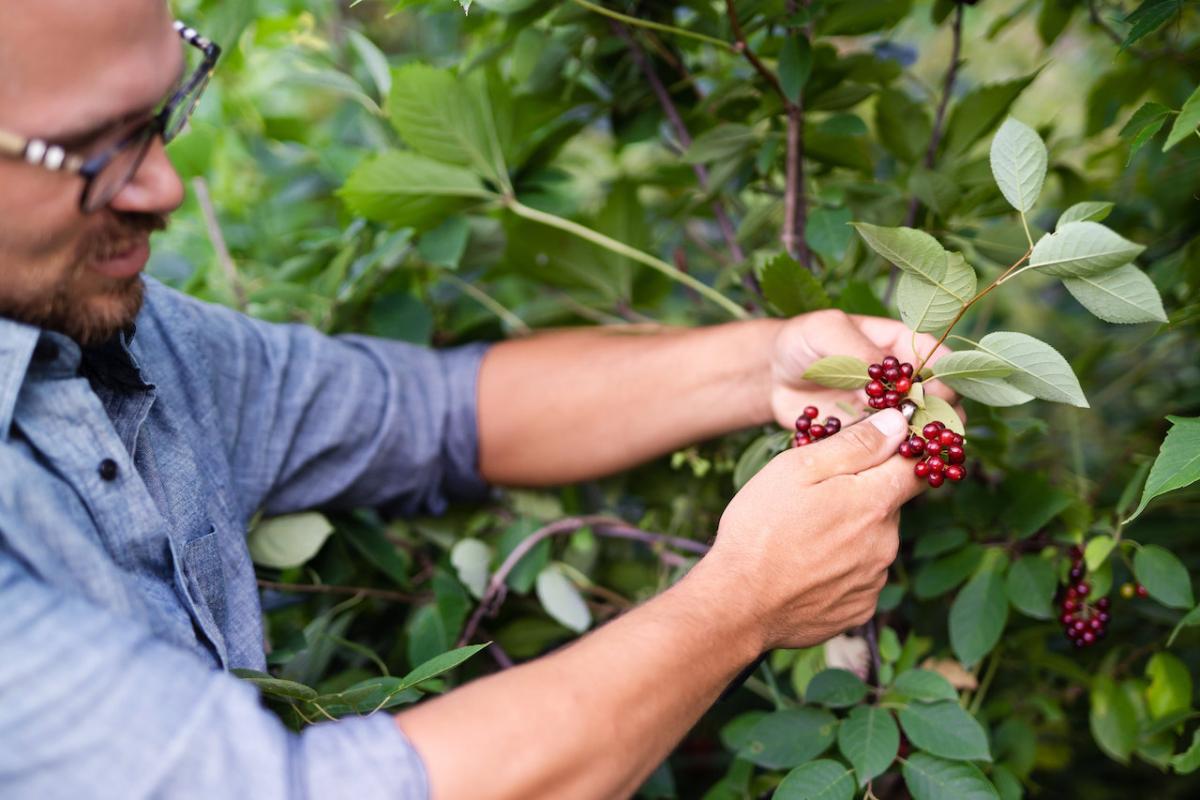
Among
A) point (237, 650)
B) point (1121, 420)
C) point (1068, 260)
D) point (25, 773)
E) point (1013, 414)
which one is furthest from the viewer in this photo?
point (1121, 420)

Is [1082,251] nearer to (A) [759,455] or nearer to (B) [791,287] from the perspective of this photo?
(B) [791,287]

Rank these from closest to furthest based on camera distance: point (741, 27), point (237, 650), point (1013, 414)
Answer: point (237, 650)
point (741, 27)
point (1013, 414)

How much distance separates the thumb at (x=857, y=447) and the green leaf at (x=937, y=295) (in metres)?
0.11

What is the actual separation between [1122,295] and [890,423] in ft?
0.85

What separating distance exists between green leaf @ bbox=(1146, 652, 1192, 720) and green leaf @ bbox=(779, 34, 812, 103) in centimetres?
91

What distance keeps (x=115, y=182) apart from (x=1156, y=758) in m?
1.45

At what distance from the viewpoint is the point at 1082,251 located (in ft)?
2.92

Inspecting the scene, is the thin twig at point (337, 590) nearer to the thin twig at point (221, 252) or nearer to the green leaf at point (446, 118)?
the thin twig at point (221, 252)

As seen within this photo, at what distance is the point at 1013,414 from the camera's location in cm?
221

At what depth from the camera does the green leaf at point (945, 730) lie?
1.11 meters

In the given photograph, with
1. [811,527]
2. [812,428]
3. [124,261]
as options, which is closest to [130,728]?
[124,261]

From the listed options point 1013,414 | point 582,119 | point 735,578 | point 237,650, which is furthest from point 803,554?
point 1013,414

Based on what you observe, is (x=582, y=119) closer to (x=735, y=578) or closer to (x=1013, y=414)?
(x=735, y=578)

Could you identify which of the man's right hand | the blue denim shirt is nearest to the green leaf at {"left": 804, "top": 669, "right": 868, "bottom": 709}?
the man's right hand
